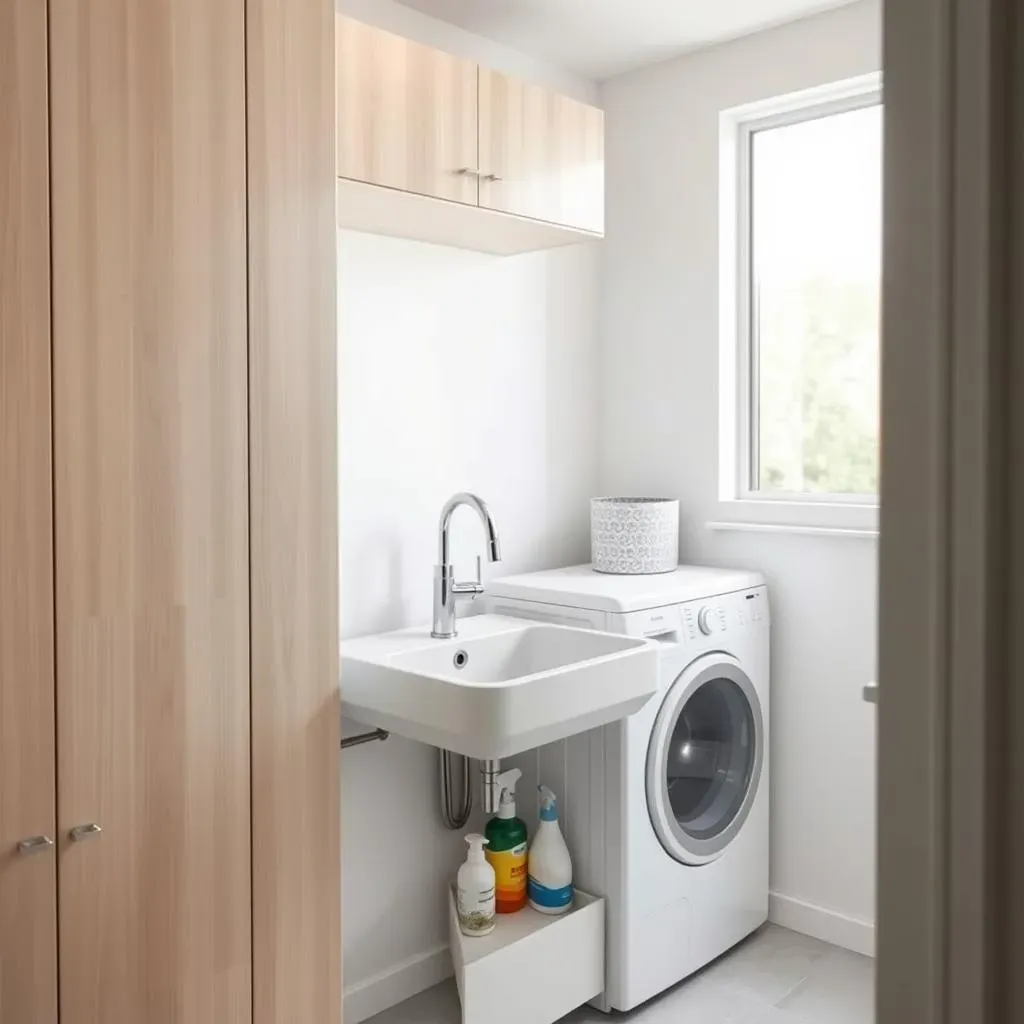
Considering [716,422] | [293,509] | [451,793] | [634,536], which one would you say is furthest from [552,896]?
[716,422]

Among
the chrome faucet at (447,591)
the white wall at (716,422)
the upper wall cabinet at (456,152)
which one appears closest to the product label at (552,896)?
the chrome faucet at (447,591)

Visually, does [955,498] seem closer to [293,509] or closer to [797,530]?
[293,509]

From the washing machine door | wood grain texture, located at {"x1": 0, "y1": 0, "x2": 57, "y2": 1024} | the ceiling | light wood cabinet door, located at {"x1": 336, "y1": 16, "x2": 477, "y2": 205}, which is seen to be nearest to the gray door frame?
wood grain texture, located at {"x1": 0, "y1": 0, "x2": 57, "y2": 1024}

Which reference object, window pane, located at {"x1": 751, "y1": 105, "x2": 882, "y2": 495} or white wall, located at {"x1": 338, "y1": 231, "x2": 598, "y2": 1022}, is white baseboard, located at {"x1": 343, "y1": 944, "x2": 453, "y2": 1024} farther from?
window pane, located at {"x1": 751, "y1": 105, "x2": 882, "y2": 495}

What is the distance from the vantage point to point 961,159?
23.5 inches

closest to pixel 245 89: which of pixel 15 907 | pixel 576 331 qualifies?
pixel 15 907

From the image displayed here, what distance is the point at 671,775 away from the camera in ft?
8.20

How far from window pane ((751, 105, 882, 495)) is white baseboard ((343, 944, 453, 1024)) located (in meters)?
1.52

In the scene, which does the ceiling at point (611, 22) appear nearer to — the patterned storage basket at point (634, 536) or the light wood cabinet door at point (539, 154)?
the light wood cabinet door at point (539, 154)

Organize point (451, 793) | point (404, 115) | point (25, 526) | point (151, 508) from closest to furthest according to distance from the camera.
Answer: point (25, 526) → point (151, 508) → point (404, 115) → point (451, 793)

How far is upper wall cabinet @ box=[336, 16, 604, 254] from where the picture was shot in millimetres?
1994

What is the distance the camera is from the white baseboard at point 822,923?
262cm

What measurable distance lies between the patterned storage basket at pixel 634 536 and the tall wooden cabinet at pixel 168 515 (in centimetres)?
104

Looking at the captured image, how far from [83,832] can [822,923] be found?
1.98 m
